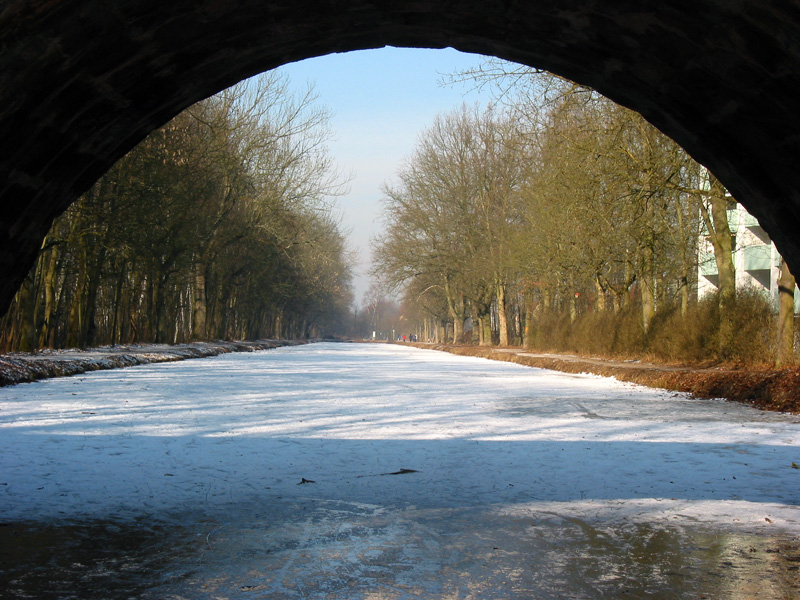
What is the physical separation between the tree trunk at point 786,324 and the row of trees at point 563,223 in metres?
0.08

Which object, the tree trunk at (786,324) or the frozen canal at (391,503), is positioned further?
the tree trunk at (786,324)

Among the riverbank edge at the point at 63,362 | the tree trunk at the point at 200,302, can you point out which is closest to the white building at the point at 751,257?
the tree trunk at the point at 200,302

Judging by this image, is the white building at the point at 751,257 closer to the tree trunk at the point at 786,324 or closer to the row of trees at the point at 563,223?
the row of trees at the point at 563,223

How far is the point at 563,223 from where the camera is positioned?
30.0 m

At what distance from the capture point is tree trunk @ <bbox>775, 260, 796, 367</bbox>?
601 inches

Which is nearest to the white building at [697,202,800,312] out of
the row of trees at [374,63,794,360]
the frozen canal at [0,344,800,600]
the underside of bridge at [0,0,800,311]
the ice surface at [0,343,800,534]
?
the row of trees at [374,63,794,360]

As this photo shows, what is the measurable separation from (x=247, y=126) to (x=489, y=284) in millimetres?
16249

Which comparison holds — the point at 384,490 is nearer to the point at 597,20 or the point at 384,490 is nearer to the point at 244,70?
the point at 244,70

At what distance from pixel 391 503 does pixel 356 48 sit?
308 centimetres

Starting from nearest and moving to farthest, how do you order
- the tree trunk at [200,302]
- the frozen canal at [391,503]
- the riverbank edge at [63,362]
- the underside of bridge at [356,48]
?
the underside of bridge at [356,48] → the frozen canal at [391,503] → the riverbank edge at [63,362] → the tree trunk at [200,302]

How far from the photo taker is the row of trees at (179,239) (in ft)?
72.9

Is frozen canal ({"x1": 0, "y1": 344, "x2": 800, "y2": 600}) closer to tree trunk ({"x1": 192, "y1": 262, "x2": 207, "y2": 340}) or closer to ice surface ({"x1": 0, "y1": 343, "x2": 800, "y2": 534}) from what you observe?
ice surface ({"x1": 0, "y1": 343, "x2": 800, "y2": 534})

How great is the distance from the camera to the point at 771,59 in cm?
382

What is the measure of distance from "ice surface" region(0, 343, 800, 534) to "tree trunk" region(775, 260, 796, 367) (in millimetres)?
3666
